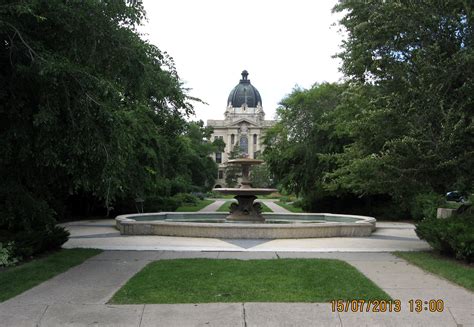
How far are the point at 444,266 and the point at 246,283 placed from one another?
449 cm

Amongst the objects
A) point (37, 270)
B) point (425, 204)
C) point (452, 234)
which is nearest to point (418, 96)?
point (452, 234)

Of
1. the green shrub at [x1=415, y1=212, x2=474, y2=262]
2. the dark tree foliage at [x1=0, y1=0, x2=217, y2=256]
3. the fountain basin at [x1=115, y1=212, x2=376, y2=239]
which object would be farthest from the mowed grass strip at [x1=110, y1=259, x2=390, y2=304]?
the fountain basin at [x1=115, y1=212, x2=376, y2=239]

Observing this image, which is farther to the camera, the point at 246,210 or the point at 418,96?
the point at 246,210

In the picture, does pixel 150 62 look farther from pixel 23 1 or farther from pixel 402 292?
pixel 402 292

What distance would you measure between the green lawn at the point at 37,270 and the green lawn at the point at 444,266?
23.8 feet

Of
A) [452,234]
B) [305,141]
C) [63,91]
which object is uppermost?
[305,141]

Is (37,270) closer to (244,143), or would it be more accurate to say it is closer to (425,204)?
(425,204)

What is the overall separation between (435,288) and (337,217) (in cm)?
1370

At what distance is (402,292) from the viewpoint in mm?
7418

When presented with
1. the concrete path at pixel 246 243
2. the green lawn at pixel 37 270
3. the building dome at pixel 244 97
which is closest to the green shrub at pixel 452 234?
the concrete path at pixel 246 243

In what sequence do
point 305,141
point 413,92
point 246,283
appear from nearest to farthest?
point 246,283
point 413,92
point 305,141

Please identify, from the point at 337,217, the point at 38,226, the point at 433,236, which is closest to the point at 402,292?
the point at 433,236

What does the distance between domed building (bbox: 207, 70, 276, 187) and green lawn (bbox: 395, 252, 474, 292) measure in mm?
110809

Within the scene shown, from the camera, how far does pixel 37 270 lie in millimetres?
9195
